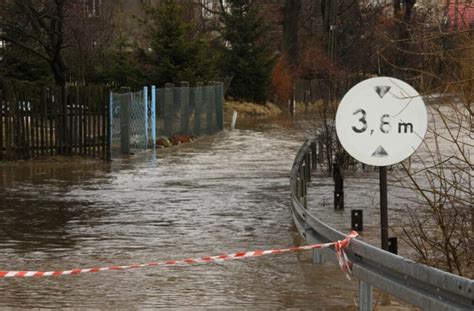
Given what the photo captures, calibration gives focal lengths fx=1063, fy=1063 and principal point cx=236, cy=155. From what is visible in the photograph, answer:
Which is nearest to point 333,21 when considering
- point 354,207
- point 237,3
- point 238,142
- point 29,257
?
point 238,142

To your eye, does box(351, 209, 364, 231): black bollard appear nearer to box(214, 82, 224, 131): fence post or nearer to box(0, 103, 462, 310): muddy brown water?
box(0, 103, 462, 310): muddy brown water

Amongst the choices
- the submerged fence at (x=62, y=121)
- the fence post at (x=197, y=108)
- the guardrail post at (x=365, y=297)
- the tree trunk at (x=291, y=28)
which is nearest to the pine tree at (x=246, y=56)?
the tree trunk at (x=291, y=28)

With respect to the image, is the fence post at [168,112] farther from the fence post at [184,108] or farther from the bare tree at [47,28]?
the bare tree at [47,28]

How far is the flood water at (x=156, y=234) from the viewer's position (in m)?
9.98

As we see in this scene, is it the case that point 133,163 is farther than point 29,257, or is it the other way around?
point 133,163

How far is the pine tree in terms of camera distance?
5616cm

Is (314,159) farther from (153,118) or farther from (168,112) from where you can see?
(168,112)

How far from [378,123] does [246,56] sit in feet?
155

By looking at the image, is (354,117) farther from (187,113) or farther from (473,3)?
(187,113)

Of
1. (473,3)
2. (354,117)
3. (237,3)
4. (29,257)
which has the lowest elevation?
(29,257)

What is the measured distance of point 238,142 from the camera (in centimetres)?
3412

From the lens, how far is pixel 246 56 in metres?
56.9

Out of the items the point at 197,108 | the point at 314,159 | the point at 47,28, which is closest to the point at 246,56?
the point at 197,108

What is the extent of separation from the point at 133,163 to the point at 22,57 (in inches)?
511
